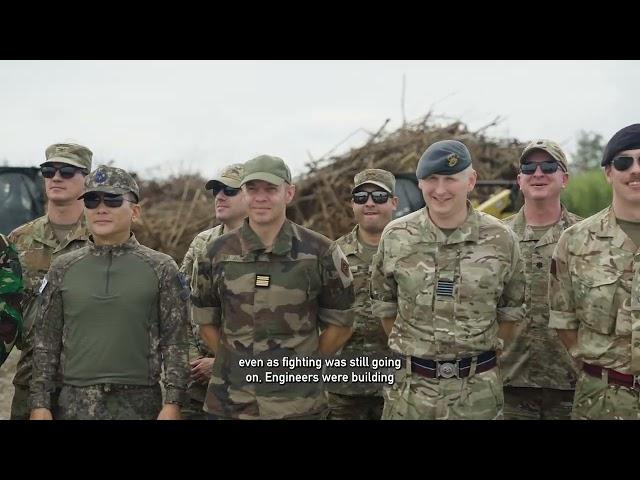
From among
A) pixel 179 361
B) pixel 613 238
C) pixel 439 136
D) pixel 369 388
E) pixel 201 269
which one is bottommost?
pixel 369 388

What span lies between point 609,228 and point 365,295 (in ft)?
5.50

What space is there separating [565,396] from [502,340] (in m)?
0.90

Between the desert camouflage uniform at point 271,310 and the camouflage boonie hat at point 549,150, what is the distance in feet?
5.07

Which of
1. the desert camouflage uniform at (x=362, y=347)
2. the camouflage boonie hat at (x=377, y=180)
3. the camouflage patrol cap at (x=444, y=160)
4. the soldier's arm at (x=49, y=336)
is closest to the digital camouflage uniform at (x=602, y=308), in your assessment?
the camouflage patrol cap at (x=444, y=160)

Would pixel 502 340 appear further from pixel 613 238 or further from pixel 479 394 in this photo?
pixel 613 238

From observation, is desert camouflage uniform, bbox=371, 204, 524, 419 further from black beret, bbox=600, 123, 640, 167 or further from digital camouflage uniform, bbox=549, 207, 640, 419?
black beret, bbox=600, 123, 640, 167

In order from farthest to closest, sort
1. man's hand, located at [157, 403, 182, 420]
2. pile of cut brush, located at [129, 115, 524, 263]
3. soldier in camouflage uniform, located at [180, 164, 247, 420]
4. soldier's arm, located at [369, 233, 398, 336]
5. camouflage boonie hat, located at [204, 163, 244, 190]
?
pile of cut brush, located at [129, 115, 524, 263] < camouflage boonie hat, located at [204, 163, 244, 190] < soldier in camouflage uniform, located at [180, 164, 247, 420] < soldier's arm, located at [369, 233, 398, 336] < man's hand, located at [157, 403, 182, 420]

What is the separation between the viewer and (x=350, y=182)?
10.9 m

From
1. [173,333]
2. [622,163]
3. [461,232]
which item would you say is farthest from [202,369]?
[622,163]

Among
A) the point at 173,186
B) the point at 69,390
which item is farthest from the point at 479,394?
the point at 173,186

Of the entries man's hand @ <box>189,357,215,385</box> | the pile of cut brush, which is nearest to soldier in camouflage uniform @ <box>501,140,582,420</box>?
man's hand @ <box>189,357,215,385</box>

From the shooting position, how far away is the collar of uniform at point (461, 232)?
4125mm

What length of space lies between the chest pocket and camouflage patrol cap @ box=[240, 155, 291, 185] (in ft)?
5.12

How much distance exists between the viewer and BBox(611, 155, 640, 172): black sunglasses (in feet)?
12.7
